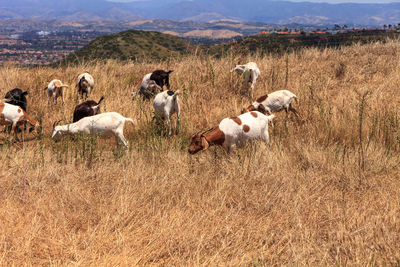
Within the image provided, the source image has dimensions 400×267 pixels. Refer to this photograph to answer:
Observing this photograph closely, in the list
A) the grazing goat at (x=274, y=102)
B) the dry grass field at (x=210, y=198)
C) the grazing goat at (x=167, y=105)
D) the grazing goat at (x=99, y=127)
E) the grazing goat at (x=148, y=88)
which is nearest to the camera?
the dry grass field at (x=210, y=198)

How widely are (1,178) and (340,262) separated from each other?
13.7 feet

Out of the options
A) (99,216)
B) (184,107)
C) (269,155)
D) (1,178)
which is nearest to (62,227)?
(99,216)

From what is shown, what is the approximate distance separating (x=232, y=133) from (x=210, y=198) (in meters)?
1.48

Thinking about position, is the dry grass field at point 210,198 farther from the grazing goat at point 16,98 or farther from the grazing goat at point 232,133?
the grazing goat at point 16,98

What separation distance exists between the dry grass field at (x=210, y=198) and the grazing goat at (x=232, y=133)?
0.54ft

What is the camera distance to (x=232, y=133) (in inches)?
207

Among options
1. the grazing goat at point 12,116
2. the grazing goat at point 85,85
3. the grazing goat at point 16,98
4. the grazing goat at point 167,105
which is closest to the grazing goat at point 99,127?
the grazing goat at point 167,105

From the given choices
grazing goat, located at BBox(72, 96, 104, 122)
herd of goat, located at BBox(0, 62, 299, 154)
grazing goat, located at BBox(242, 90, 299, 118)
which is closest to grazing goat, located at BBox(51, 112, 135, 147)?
herd of goat, located at BBox(0, 62, 299, 154)

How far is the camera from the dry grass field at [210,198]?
3.18 meters

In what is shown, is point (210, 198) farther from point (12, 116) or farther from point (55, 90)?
point (55, 90)

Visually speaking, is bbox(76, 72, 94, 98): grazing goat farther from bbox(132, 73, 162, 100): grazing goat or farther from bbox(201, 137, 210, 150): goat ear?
bbox(201, 137, 210, 150): goat ear

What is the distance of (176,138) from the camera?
6371 mm

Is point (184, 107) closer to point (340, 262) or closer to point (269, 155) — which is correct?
point (269, 155)

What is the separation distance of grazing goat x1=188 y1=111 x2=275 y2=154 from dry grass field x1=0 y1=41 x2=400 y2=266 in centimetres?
16
